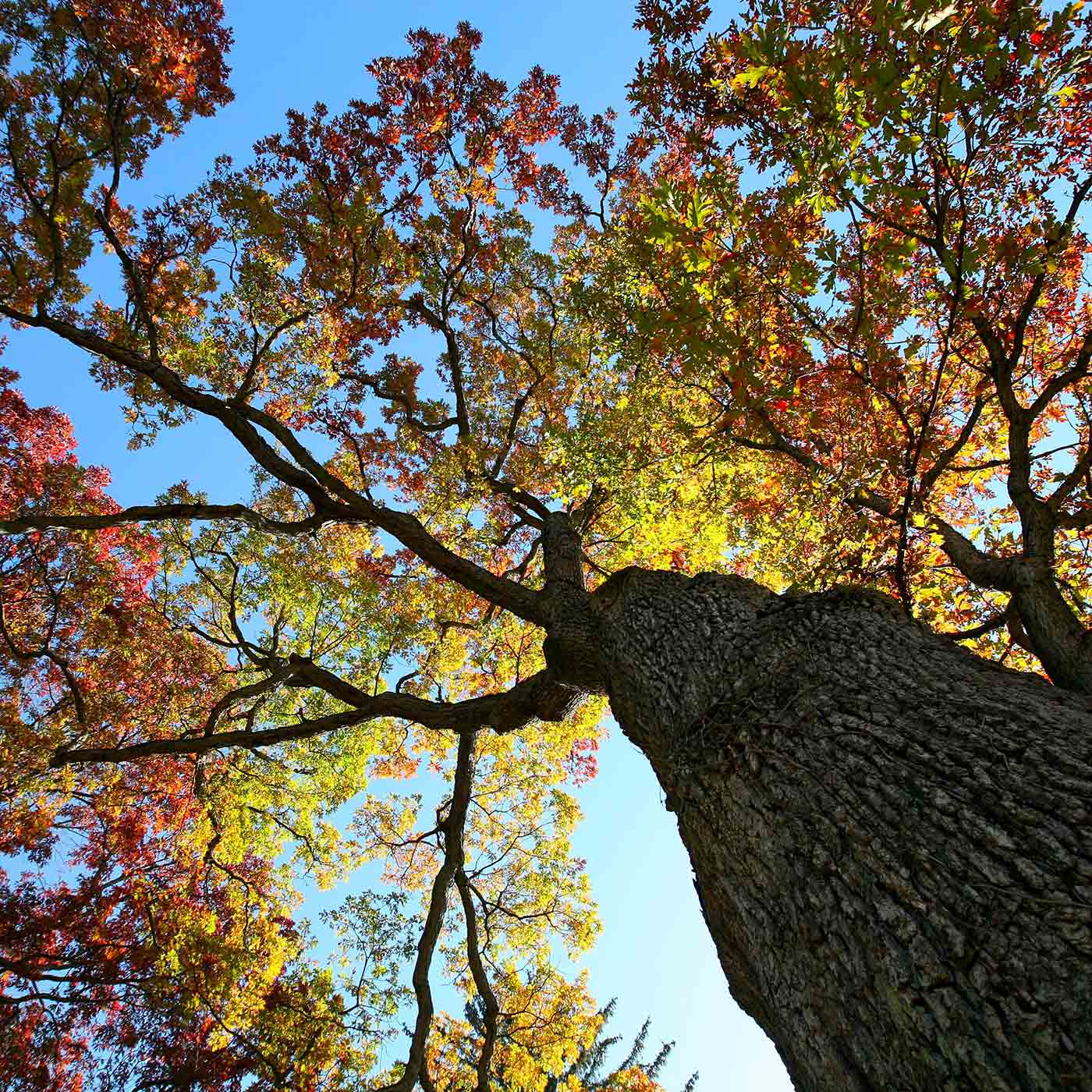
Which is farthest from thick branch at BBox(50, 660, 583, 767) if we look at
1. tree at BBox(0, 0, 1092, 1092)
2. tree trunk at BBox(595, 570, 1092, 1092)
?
tree trunk at BBox(595, 570, 1092, 1092)

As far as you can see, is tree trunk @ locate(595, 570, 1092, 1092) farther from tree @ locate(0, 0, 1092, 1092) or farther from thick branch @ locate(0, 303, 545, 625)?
thick branch @ locate(0, 303, 545, 625)

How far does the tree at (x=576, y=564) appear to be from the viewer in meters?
2.24

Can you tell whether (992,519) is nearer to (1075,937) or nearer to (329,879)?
(1075,937)

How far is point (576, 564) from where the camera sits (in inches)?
289

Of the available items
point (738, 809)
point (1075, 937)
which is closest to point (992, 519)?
point (738, 809)

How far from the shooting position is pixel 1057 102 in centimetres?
421

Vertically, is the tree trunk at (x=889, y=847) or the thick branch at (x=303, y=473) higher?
the thick branch at (x=303, y=473)

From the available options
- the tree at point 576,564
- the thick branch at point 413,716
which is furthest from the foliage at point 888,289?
the thick branch at point 413,716

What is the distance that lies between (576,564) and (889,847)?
537cm

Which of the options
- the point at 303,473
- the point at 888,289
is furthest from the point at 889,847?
the point at 303,473

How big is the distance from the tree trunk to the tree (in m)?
→ 0.01

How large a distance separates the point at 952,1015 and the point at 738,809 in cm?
111

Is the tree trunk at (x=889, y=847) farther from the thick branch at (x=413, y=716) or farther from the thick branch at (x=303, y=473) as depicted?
the thick branch at (x=303, y=473)

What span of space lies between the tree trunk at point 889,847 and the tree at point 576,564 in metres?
0.01
